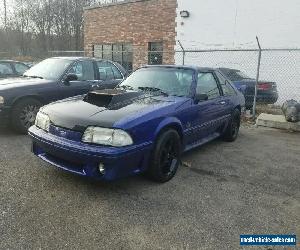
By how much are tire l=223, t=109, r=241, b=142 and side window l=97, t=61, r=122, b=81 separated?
307 centimetres

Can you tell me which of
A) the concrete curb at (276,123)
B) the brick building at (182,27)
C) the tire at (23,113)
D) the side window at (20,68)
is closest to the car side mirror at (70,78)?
the tire at (23,113)

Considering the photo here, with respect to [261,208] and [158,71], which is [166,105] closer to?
[158,71]

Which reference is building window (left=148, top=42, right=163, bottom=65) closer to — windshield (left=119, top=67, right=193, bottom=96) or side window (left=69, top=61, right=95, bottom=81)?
side window (left=69, top=61, right=95, bottom=81)

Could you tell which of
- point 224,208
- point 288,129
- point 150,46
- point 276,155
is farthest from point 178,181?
point 150,46

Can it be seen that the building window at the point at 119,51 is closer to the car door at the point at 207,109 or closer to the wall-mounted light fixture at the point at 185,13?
the wall-mounted light fixture at the point at 185,13

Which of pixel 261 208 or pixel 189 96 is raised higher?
pixel 189 96

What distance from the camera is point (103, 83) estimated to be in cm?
786

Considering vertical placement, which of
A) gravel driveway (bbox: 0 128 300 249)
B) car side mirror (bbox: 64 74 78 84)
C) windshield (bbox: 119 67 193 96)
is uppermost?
windshield (bbox: 119 67 193 96)

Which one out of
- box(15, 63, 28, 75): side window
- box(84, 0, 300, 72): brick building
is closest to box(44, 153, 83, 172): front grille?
box(15, 63, 28, 75): side window

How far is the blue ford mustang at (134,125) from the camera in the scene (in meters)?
3.81

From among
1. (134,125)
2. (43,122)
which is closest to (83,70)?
(43,122)

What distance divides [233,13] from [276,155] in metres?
9.15

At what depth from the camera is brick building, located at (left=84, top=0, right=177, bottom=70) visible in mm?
15609

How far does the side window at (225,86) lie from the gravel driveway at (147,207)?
152 cm
